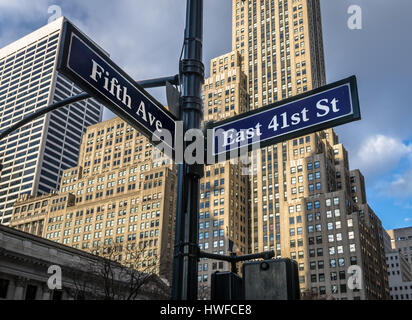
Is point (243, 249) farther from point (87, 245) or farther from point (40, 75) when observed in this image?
point (40, 75)

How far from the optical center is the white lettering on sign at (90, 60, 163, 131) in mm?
5336

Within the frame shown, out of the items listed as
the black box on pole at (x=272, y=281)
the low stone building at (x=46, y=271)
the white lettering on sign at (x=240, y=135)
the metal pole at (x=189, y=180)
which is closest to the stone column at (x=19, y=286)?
the low stone building at (x=46, y=271)

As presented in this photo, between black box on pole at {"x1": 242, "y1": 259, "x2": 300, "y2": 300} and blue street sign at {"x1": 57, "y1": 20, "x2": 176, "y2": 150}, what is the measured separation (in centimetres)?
256

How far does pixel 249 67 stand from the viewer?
157m

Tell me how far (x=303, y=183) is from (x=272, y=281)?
124 meters

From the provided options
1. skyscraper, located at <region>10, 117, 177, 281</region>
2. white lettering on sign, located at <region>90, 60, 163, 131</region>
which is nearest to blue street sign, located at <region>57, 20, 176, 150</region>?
white lettering on sign, located at <region>90, 60, 163, 131</region>

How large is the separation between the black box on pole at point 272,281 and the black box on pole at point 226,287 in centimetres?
73

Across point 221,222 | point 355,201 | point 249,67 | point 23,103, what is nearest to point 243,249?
point 221,222

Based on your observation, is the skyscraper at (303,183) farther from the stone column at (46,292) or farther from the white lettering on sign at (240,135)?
the white lettering on sign at (240,135)

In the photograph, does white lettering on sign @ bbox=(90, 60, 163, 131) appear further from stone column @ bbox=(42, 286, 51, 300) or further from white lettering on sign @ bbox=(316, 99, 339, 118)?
stone column @ bbox=(42, 286, 51, 300)

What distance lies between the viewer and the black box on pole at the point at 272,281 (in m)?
3.73

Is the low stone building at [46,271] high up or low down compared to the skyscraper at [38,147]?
down
